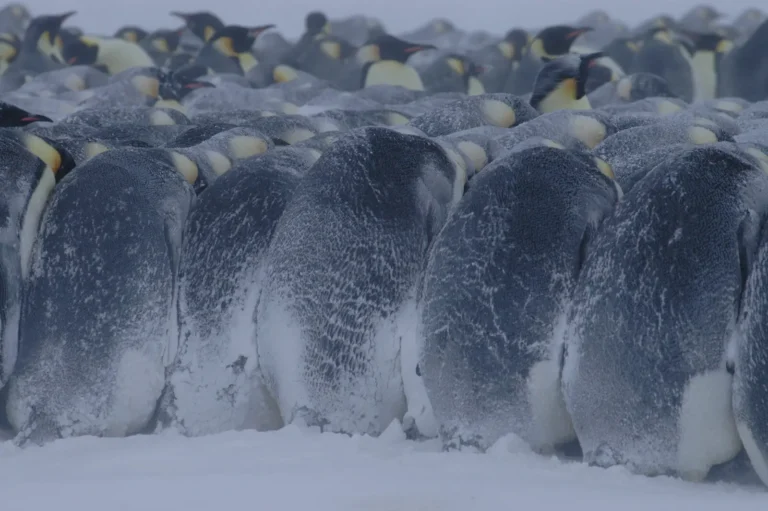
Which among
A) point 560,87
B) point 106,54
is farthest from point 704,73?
point 106,54

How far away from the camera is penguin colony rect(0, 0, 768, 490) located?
1834 mm

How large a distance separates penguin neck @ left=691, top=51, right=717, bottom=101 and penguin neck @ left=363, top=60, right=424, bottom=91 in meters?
1.74

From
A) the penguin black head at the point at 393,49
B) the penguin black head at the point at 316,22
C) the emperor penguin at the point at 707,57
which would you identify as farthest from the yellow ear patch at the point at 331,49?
the emperor penguin at the point at 707,57

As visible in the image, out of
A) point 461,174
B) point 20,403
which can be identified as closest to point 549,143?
point 461,174

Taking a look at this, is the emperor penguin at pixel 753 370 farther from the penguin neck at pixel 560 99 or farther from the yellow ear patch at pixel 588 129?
the penguin neck at pixel 560 99

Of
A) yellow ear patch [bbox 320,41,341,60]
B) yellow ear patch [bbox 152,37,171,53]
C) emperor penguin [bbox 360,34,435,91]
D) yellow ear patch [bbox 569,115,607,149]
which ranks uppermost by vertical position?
yellow ear patch [bbox 569,115,607,149]

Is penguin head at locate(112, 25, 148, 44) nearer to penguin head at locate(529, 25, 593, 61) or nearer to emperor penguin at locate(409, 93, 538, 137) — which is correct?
penguin head at locate(529, 25, 593, 61)

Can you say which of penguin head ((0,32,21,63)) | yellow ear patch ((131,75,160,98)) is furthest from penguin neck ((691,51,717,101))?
penguin head ((0,32,21,63))

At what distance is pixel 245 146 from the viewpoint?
265cm

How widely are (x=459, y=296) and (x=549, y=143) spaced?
525 millimetres

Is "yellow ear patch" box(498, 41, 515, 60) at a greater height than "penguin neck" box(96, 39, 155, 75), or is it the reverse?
"penguin neck" box(96, 39, 155, 75)

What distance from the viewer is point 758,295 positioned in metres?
1.77

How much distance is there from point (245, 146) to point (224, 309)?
55 centimetres

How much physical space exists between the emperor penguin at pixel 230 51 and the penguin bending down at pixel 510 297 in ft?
22.5
